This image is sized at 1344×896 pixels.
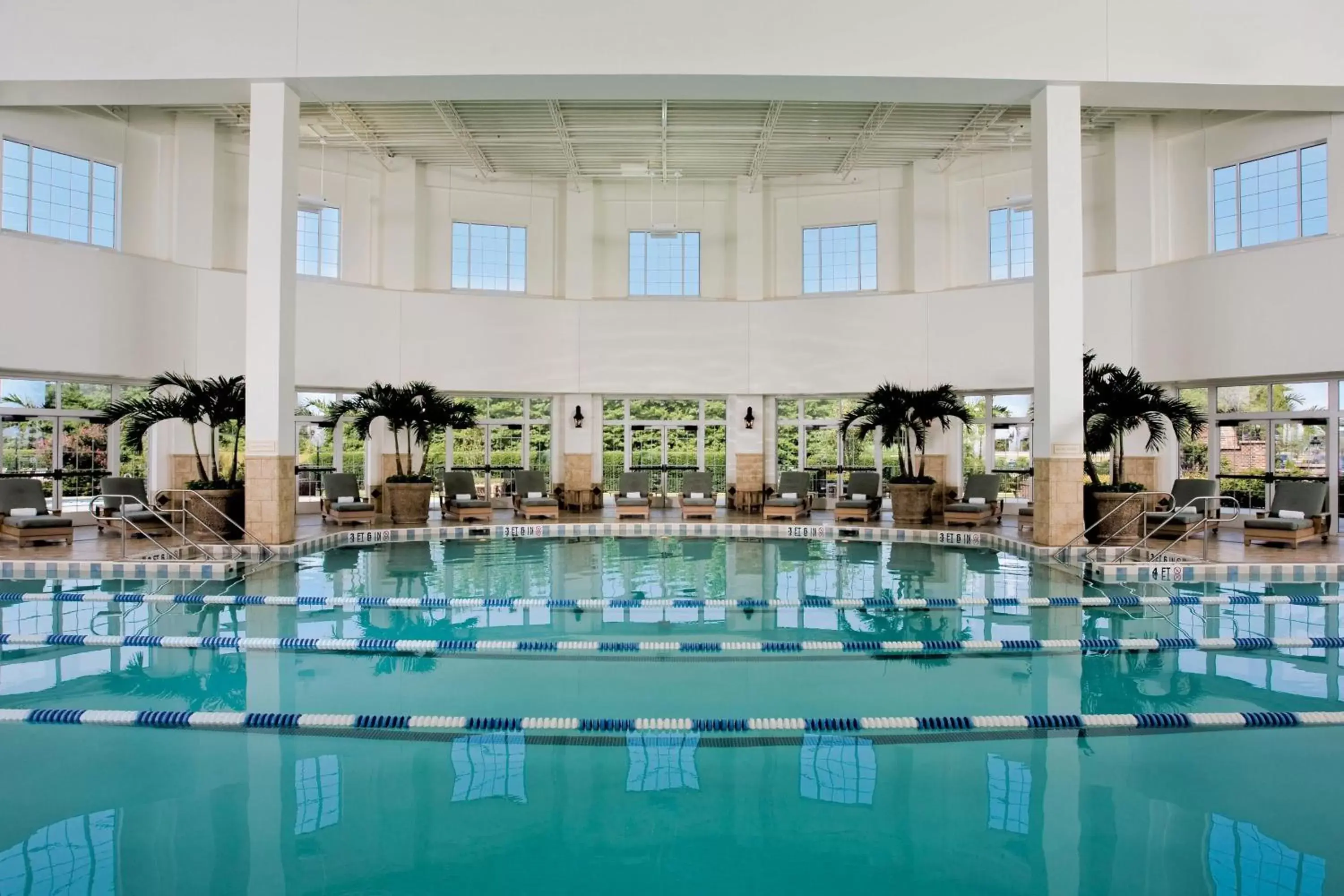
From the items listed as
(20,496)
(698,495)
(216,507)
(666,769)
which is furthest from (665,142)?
(666,769)

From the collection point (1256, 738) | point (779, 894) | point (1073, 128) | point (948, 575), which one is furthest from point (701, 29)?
point (779, 894)

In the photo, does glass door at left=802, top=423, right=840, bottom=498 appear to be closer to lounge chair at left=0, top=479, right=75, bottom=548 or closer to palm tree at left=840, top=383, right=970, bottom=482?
palm tree at left=840, top=383, right=970, bottom=482

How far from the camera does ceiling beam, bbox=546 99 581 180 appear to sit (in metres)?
12.8

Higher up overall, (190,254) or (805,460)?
(190,254)

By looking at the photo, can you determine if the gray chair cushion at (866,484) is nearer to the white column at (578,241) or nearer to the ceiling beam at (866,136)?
the ceiling beam at (866,136)

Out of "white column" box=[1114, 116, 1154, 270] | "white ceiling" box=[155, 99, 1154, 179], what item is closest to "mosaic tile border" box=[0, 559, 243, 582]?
"white ceiling" box=[155, 99, 1154, 179]

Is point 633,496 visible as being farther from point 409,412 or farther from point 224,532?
point 224,532

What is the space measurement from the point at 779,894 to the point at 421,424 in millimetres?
12680

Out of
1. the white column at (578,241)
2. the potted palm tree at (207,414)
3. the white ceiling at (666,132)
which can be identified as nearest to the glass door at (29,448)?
the potted palm tree at (207,414)

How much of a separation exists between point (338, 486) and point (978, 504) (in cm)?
1088

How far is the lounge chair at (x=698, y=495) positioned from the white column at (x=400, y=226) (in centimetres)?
659

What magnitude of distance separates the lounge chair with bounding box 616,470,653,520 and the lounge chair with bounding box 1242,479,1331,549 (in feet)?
30.0

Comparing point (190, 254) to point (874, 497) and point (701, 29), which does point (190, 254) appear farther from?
point (874, 497)

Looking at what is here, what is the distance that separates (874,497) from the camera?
48.3ft
